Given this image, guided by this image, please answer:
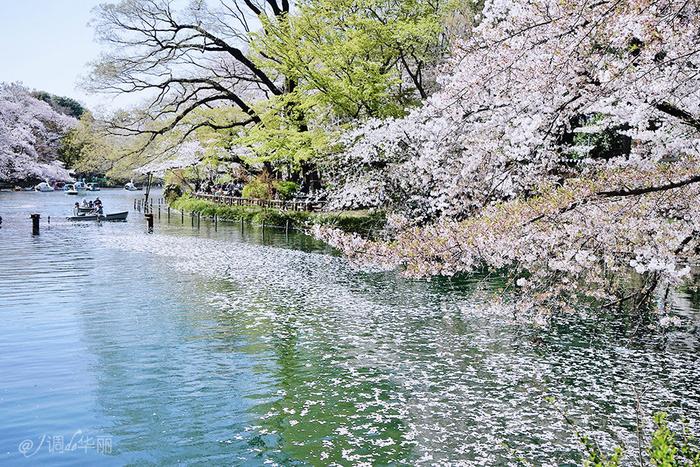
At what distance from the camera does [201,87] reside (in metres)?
35.4

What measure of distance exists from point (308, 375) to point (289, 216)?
23020mm

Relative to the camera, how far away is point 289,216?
3219 cm

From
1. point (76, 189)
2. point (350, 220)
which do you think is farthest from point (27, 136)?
point (350, 220)

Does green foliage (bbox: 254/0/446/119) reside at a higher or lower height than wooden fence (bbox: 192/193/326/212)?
higher

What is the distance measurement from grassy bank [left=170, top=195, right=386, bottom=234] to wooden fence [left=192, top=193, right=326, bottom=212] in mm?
456

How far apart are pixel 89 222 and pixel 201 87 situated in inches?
416

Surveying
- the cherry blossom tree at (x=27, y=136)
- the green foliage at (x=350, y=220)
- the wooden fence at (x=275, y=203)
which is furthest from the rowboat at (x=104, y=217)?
the cherry blossom tree at (x=27, y=136)

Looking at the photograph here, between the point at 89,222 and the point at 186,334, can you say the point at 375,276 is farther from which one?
the point at 89,222

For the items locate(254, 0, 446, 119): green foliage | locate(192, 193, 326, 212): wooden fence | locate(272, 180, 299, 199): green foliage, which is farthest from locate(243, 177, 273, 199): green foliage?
locate(254, 0, 446, 119): green foliage

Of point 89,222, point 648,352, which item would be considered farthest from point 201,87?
point 648,352

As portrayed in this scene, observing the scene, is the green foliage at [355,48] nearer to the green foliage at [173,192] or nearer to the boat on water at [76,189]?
the green foliage at [173,192]

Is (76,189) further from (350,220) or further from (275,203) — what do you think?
(350,220)

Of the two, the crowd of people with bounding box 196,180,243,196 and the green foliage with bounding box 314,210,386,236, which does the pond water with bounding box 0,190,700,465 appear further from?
the crowd of people with bounding box 196,180,243,196

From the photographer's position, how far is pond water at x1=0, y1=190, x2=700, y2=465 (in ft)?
23.1
